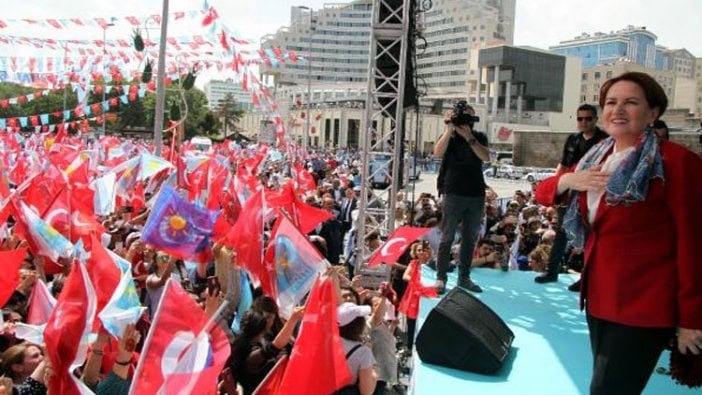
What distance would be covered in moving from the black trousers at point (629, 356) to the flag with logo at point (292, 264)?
8.22 ft

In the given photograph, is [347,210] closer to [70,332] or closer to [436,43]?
[70,332]

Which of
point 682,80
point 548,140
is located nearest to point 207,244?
point 548,140

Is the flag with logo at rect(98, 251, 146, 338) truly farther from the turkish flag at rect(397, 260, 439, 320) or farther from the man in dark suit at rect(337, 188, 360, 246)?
the man in dark suit at rect(337, 188, 360, 246)

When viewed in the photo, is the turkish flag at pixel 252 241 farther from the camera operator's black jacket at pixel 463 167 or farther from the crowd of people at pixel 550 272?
the camera operator's black jacket at pixel 463 167

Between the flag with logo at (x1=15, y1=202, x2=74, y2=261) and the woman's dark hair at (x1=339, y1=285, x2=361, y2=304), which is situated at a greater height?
the flag with logo at (x1=15, y1=202, x2=74, y2=261)

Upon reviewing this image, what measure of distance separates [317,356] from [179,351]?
2.39ft

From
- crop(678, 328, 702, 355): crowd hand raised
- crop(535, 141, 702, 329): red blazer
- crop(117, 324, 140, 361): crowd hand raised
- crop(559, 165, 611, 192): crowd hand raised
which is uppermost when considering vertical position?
crop(559, 165, 611, 192): crowd hand raised

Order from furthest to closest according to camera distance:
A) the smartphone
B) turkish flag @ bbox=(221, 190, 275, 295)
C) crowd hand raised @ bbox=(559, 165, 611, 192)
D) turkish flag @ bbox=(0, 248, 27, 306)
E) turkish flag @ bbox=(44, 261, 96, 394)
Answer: turkish flag @ bbox=(221, 190, 275, 295)
the smartphone
turkish flag @ bbox=(0, 248, 27, 306)
turkish flag @ bbox=(44, 261, 96, 394)
crowd hand raised @ bbox=(559, 165, 611, 192)

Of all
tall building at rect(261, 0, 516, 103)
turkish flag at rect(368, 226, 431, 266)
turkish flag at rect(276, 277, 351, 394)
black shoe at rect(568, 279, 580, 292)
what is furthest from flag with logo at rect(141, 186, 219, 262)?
tall building at rect(261, 0, 516, 103)

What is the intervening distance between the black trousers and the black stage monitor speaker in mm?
1401

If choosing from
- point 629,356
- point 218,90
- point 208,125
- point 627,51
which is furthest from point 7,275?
point 627,51

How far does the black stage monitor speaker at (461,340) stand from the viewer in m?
3.69

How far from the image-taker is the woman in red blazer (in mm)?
2117

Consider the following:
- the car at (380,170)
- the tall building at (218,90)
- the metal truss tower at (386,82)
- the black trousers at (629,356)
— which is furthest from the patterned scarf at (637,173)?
the tall building at (218,90)
